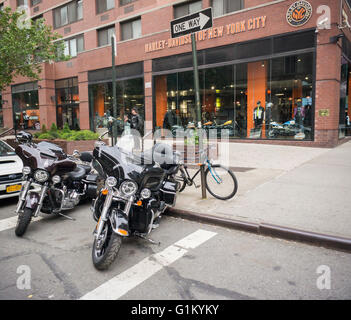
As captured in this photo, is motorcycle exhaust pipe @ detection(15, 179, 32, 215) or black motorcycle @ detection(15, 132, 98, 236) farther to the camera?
motorcycle exhaust pipe @ detection(15, 179, 32, 215)

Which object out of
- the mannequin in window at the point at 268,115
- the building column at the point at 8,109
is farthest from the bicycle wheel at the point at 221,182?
the building column at the point at 8,109

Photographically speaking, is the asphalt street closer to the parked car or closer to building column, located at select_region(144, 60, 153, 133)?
the parked car

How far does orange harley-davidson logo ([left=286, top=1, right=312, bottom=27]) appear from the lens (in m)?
13.2

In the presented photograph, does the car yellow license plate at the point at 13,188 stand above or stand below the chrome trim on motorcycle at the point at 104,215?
below

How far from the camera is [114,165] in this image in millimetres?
3557

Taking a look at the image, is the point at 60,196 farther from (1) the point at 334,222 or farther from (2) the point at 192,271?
(1) the point at 334,222

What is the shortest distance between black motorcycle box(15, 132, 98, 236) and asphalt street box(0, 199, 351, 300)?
47 cm

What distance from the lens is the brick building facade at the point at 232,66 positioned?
43.7 ft

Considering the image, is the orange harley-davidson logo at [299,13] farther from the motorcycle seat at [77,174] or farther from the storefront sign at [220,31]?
the motorcycle seat at [77,174]

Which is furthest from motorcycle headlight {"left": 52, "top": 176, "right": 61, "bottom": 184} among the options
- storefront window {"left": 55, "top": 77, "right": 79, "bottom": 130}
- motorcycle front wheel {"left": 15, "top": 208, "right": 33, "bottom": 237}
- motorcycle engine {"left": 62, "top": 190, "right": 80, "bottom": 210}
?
storefront window {"left": 55, "top": 77, "right": 79, "bottom": 130}

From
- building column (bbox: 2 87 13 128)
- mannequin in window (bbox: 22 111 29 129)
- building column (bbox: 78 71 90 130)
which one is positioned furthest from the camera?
building column (bbox: 2 87 13 128)

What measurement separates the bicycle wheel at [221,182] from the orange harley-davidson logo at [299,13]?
11.0m
